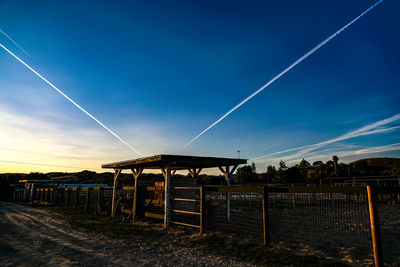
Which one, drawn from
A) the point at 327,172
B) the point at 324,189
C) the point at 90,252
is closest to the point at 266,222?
the point at 324,189

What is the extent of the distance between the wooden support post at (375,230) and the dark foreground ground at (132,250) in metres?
0.85

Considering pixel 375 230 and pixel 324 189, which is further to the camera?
pixel 324 189

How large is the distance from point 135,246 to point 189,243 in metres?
1.68

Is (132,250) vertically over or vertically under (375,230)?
under

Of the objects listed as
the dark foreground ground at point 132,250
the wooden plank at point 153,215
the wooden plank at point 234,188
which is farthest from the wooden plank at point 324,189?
the wooden plank at point 153,215

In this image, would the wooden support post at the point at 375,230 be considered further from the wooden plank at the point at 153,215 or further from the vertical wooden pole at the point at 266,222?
the wooden plank at the point at 153,215

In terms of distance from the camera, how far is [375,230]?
15.9ft

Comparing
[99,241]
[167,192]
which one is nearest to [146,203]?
[167,192]

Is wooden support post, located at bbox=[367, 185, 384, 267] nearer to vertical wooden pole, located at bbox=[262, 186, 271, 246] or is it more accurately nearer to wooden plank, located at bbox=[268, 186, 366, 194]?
wooden plank, located at bbox=[268, 186, 366, 194]

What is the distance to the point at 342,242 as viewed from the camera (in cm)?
741

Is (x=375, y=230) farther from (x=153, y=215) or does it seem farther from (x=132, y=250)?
(x=153, y=215)

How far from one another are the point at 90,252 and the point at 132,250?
1120 millimetres

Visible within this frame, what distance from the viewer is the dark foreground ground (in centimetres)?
548

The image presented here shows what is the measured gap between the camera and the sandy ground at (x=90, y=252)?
18.0 ft
